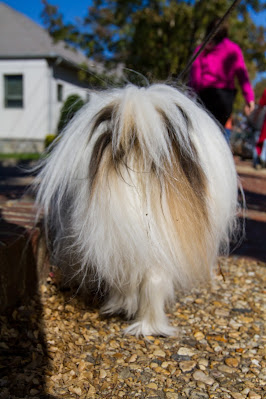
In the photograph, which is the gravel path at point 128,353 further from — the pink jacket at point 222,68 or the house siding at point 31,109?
the house siding at point 31,109

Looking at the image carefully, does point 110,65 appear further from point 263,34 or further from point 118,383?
point 118,383

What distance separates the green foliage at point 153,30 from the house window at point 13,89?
7.24 ft

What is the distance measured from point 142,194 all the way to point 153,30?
28.4ft

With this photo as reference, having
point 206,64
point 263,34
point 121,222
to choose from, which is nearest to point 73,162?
point 121,222

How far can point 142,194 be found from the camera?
1.52 m

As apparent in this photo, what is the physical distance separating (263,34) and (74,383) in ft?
Answer: 39.8

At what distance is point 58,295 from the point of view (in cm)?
221

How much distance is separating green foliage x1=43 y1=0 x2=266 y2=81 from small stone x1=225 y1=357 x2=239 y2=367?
6.97m

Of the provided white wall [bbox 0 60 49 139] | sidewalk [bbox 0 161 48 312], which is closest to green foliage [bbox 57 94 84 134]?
sidewalk [bbox 0 161 48 312]

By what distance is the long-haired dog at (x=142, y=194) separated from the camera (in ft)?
4.95

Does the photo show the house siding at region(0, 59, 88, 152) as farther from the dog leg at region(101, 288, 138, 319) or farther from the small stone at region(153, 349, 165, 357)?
the small stone at region(153, 349, 165, 357)

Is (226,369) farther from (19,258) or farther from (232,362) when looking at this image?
(19,258)

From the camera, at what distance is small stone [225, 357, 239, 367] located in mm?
1716

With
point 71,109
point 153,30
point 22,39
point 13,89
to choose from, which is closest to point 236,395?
point 71,109
